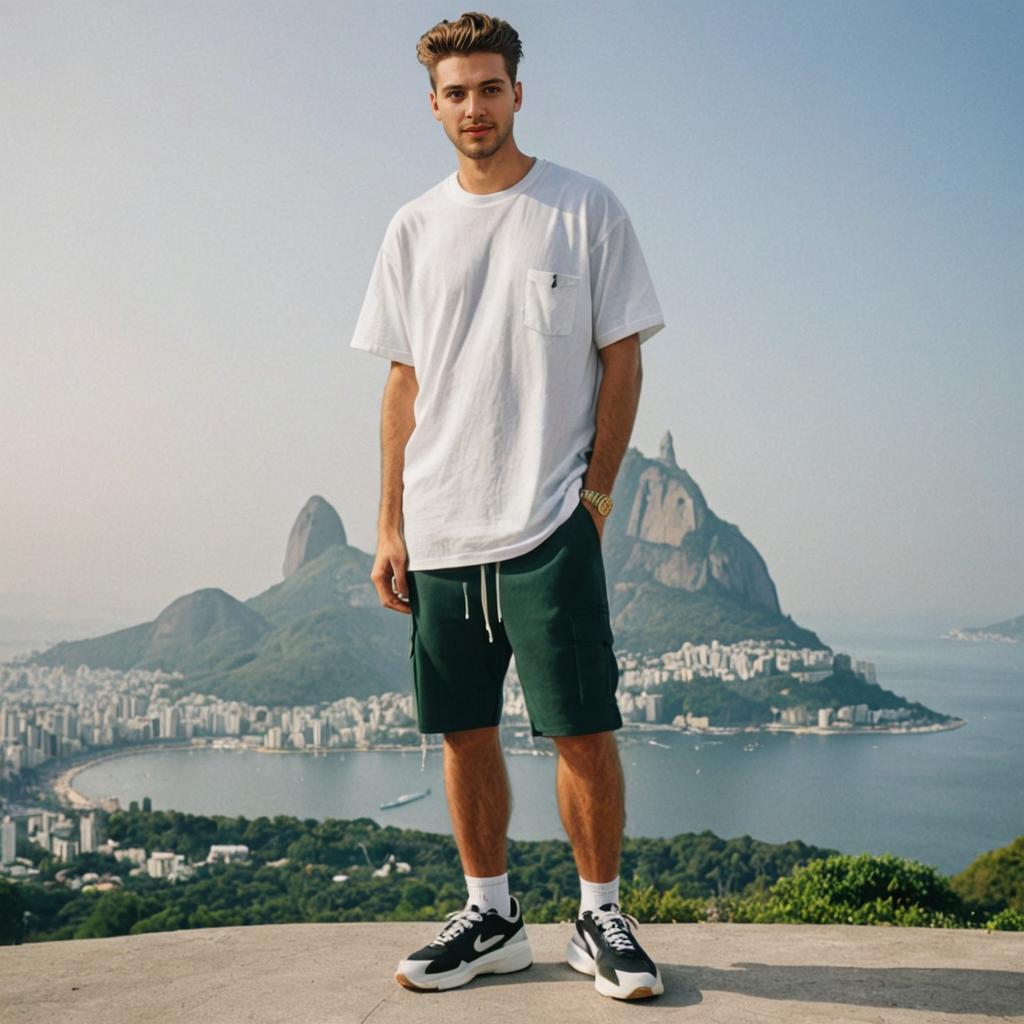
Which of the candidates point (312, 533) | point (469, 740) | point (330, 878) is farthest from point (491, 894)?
point (312, 533)

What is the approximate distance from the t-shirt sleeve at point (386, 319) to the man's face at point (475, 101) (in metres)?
0.24

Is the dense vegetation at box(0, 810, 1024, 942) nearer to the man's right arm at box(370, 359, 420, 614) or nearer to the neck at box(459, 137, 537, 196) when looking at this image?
the man's right arm at box(370, 359, 420, 614)

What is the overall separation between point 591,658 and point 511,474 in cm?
33

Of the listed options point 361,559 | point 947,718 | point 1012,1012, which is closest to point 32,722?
point 361,559

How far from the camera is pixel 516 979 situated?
2.04m

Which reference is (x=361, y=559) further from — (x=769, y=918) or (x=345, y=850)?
(x=769, y=918)

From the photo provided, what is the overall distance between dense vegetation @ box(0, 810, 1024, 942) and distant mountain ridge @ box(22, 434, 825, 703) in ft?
74.9

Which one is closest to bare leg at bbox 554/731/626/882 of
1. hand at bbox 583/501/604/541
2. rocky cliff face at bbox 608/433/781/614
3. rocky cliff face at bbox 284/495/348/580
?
hand at bbox 583/501/604/541

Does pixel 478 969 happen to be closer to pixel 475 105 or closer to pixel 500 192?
pixel 500 192

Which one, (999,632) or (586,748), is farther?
(999,632)

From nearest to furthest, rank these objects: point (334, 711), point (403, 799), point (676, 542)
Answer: point (403, 799) < point (334, 711) < point (676, 542)

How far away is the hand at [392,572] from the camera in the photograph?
6.78ft

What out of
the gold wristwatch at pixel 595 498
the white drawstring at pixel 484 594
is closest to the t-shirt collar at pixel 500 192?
the gold wristwatch at pixel 595 498

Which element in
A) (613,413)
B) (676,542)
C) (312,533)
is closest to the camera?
(613,413)
